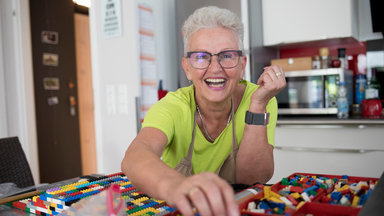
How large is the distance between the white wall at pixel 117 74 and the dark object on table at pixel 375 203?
92.1 inches

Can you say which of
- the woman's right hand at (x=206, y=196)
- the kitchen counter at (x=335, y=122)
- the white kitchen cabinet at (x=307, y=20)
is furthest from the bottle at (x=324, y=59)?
the woman's right hand at (x=206, y=196)

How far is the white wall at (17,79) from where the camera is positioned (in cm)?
397

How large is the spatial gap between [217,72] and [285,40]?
2.11m

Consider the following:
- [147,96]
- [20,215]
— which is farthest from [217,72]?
[147,96]

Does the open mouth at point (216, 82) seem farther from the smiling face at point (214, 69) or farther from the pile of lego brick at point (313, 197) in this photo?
the pile of lego brick at point (313, 197)

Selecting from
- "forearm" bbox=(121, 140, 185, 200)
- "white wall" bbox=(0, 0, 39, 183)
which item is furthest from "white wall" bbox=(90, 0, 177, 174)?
"forearm" bbox=(121, 140, 185, 200)

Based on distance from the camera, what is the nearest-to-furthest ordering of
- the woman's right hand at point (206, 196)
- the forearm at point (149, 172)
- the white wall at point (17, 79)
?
1. the woman's right hand at point (206, 196)
2. the forearm at point (149, 172)
3. the white wall at point (17, 79)

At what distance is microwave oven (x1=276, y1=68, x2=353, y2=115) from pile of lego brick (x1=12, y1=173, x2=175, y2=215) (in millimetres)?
2252

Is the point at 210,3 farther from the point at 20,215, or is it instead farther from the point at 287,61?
the point at 20,215

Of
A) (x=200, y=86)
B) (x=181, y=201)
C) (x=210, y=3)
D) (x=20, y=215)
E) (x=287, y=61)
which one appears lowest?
(x=20, y=215)

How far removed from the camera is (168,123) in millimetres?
1223

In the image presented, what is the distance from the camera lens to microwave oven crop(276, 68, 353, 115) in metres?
2.94

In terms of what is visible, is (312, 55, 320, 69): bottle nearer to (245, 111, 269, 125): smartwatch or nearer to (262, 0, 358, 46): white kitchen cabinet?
(262, 0, 358, 46): white kitchen cabinet

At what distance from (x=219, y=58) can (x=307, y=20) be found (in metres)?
2.11
